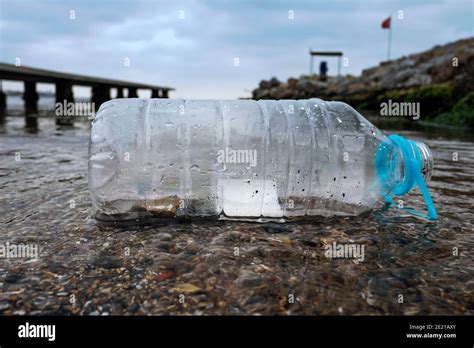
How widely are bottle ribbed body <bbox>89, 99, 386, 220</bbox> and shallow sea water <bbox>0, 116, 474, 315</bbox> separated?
0.55ft

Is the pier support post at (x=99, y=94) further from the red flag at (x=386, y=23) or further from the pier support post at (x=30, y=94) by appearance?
the red flag at (x=386, y=23)

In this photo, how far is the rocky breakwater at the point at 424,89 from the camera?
38.1 feet

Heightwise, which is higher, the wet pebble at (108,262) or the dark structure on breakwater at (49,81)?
the dark structure on breakwater at (49,81)

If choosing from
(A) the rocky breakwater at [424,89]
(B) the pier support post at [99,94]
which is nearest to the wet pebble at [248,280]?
(A) the rocky breakwater at [424,89]

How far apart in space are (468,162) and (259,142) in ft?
11.1

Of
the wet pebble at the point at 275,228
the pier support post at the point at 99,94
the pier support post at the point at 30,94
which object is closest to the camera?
the wet pebble at the point at 275,228

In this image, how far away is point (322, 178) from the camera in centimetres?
227

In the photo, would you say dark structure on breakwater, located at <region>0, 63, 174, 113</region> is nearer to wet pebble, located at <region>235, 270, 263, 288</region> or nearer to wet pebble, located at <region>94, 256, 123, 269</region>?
wet pebble, located at <region>94, 256, 123, 269</region>

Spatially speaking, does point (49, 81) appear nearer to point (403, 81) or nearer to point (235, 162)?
point (403, 81)

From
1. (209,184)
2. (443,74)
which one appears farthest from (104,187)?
(443,74)

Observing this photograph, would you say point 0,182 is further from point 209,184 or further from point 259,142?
point 259,142

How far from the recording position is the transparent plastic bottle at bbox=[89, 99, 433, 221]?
215 cm

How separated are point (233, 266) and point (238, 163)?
0.86 metres

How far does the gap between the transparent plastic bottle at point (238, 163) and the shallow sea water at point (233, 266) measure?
17 centimetres
